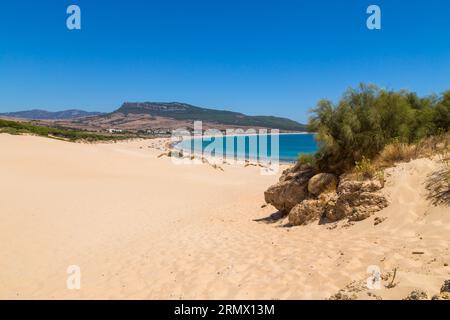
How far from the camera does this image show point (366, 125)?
9656 mm

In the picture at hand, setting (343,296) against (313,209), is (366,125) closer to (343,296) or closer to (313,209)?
(313,209)

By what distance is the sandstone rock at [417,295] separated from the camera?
3797 mm

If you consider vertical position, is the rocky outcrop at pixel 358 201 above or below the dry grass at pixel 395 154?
below

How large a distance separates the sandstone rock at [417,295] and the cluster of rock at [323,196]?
Answer: 3.85 m

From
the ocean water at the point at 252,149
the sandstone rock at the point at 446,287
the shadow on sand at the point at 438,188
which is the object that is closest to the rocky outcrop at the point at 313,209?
the shadow on sand at the point at 438,188

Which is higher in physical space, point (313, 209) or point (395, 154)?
point (395, 154)

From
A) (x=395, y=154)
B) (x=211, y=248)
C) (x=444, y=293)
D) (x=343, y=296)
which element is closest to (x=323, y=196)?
(x=395, y=154)

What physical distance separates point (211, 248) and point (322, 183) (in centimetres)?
379

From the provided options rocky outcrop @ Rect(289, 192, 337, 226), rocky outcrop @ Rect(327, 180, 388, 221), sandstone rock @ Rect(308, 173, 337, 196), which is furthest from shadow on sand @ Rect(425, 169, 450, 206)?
sandstone rock @ Rect(308, 173, 337, 196)

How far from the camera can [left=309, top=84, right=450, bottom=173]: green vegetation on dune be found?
31.2 ft

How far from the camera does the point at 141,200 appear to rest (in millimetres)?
16578

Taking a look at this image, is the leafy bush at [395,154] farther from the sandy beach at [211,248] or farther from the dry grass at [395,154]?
the sandy beach at [211,248]
